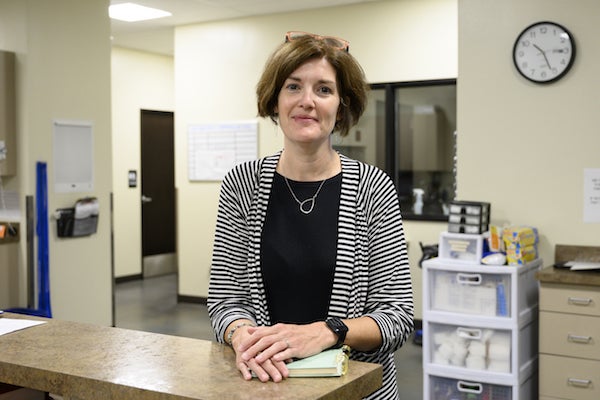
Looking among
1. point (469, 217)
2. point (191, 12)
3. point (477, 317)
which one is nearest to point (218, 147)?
point (191, 12)

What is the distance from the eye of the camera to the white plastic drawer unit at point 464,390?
139 inches

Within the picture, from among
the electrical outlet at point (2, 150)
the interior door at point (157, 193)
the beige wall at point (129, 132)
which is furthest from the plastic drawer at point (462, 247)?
the interior door at point (157, 193)

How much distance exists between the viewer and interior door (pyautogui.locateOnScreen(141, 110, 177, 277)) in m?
8.59

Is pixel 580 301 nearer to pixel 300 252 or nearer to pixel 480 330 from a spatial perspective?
pixel 480 330

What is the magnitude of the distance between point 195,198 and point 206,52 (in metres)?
1.42

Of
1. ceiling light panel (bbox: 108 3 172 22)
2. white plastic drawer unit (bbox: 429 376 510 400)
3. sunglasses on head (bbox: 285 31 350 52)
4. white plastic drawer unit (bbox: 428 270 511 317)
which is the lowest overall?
white plastic drawer unit (bbox: 429 376 510 400)

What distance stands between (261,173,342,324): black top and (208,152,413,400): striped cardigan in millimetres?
18

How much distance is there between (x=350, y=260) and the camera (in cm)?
159

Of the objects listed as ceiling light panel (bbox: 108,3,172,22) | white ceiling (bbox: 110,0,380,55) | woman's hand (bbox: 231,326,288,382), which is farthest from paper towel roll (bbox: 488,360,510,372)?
ceiling light panel (bbox: 108,3,172,22)

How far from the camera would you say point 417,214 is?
5.91 meters

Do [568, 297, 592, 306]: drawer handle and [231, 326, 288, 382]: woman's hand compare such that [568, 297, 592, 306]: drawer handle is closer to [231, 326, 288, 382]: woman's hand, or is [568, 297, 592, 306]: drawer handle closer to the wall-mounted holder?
[231, 326, 288, 382]: woman's hand

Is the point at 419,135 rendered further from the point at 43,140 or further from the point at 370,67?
the point at 43,140

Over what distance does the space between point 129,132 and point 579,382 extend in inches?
242

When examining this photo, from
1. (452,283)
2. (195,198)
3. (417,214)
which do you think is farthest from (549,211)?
(195,198)
